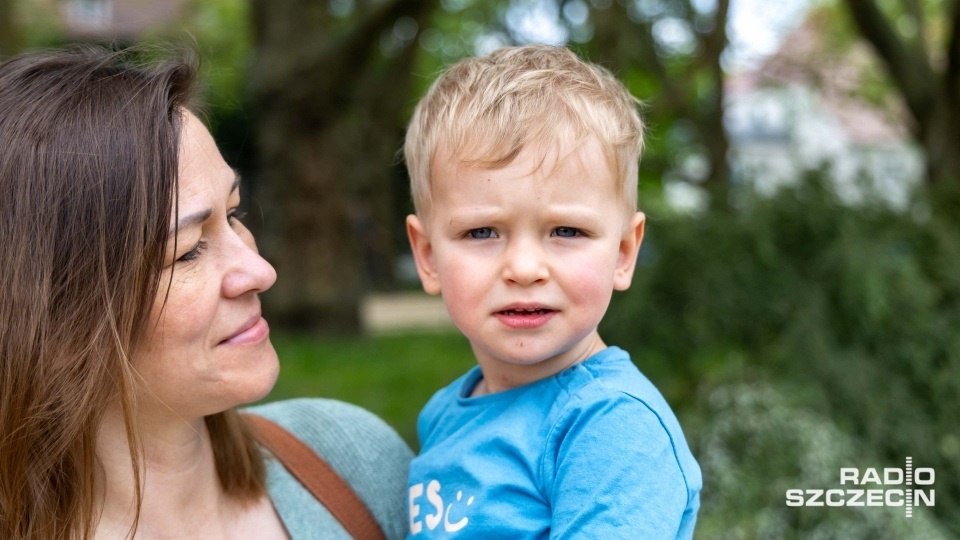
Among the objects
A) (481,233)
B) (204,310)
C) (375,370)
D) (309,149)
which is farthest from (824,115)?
(204,310)

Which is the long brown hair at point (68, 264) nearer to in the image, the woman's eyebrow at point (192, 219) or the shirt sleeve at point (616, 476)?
the woman's eyebrow at point (192, 219)

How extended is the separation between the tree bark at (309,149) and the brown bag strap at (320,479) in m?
6.12

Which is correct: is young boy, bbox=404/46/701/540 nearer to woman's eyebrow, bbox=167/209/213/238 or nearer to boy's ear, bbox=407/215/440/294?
boy's ear, bbox=407/215/440/294

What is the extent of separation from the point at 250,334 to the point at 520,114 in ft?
2.08

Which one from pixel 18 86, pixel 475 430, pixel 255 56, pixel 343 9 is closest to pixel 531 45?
pixel 475 430

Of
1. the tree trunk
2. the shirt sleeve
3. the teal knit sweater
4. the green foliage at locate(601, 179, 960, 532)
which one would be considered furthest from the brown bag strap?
the tree trunk

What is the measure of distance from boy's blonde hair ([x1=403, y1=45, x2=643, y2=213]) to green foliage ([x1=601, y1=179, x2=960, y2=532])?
2601 mm

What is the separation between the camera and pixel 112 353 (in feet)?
5.42

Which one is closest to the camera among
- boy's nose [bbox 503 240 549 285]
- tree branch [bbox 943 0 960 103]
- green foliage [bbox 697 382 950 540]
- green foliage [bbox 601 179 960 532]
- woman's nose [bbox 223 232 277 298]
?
boy's nose [bbox 503 240 549 285]

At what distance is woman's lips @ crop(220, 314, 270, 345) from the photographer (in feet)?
5.76

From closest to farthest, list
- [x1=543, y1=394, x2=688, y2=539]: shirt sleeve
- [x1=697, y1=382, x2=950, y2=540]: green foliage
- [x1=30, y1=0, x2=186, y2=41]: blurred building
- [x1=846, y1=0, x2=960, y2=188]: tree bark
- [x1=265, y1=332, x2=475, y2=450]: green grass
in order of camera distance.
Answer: [x1=543, y1=394, x2=688, y2=539]: shirt sleeve → [x1=30, y1=0, x2=186, y2=41]: blurred building → [x1=697, y1=382, x2=950, y2=540]: green foliage → [x1=846, y1=0, x2=960, y2=188]: tree bark → [x1=265, y1=332, x2=475, y2=450]: green grass

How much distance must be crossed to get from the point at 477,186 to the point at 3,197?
0.79 metres

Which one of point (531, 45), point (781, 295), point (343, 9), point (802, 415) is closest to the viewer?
point (531, 45)

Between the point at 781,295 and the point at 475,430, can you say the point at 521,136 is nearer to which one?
the point at 475,430
